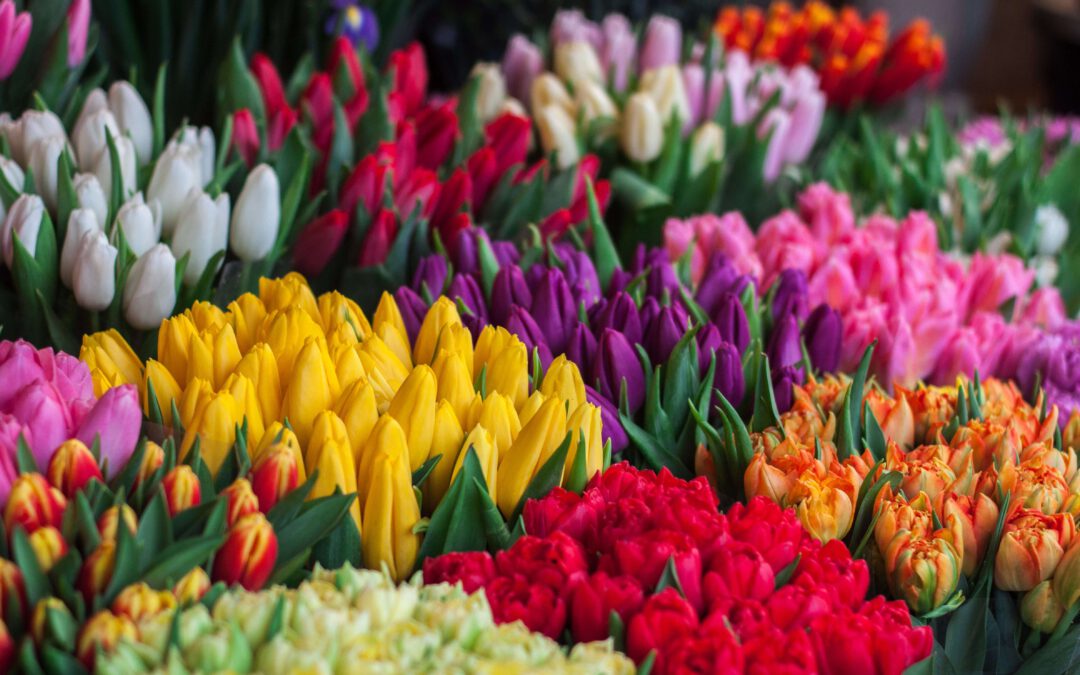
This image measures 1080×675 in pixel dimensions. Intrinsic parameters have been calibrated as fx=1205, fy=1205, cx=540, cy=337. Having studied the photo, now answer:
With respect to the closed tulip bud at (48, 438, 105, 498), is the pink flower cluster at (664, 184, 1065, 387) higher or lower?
lower

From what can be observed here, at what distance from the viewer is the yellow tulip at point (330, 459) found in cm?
66

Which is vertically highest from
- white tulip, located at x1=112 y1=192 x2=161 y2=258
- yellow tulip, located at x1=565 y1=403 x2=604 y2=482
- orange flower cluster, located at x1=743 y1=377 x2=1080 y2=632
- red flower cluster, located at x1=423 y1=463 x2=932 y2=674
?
white tulip, located at x1=112 y1=192 x2=161 y2=258

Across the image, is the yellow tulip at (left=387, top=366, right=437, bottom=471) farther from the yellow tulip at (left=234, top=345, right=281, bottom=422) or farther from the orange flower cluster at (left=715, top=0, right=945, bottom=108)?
the orange flower cluster at (left=715, top=0, right=945, bottom=108)

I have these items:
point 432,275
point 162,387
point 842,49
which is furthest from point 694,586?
point 842,49

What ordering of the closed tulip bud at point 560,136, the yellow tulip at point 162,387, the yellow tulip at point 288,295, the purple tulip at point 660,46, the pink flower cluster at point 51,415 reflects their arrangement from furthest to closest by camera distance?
the purple tulip at point 660,46 → the closed tulip bud at point 560,136 → the yellow tulip at point 288,295 → the yellow tulip at point 162,387 → the pink flower cluster at point 51,415

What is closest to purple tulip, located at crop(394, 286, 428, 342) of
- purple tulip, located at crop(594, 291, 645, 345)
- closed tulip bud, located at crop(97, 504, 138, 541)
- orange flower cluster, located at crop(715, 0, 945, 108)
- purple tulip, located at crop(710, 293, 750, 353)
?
purple tulip, located at crop(594, 291, 645, 345)

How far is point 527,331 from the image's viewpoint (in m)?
0.88

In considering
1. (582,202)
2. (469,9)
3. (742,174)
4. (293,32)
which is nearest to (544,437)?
(582,202)

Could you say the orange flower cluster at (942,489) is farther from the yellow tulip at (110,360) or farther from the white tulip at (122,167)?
the white tulip at (122,167)

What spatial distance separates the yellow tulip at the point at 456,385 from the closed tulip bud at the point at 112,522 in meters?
0.21

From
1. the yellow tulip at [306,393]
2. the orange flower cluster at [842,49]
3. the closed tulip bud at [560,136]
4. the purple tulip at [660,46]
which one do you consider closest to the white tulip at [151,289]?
the yellow tulip at [306,393]

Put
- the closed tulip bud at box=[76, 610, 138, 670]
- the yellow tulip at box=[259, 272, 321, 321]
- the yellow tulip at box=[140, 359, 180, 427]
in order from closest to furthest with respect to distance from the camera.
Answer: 1. the closed tulip bud at box=[76, 610, 138, 670]
2. the yellow tulip at box=[140, 359, 180, 427]
3. the yellow tulip at box=[259, 272, 321, 321]

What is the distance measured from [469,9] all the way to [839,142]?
0.71m

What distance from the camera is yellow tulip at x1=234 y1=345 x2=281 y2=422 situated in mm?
731
